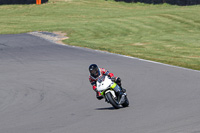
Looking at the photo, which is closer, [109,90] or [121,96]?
[109,90]

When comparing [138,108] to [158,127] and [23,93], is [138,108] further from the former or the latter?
[23,93]

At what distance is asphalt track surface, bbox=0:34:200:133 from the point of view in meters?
9.54

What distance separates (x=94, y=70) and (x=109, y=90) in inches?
28.8

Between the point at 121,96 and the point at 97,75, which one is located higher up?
the point at 97,75

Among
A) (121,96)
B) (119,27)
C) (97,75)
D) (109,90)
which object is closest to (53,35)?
(119,27)

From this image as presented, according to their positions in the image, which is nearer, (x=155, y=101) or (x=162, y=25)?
(x=155, y=101)

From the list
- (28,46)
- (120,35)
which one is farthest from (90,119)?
(120,35)

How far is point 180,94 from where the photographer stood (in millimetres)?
13664

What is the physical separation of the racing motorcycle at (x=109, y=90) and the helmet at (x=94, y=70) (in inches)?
8.9

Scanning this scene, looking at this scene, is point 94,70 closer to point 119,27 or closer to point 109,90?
point 109,90

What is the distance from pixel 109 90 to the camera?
11.6 meters

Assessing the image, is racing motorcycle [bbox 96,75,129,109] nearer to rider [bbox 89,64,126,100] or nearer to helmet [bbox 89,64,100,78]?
rider [bbox 89,64,126,100]

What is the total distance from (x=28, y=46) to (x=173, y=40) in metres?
11.8

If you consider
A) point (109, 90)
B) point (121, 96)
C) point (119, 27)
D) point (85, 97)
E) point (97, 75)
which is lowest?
point (119, 27)
